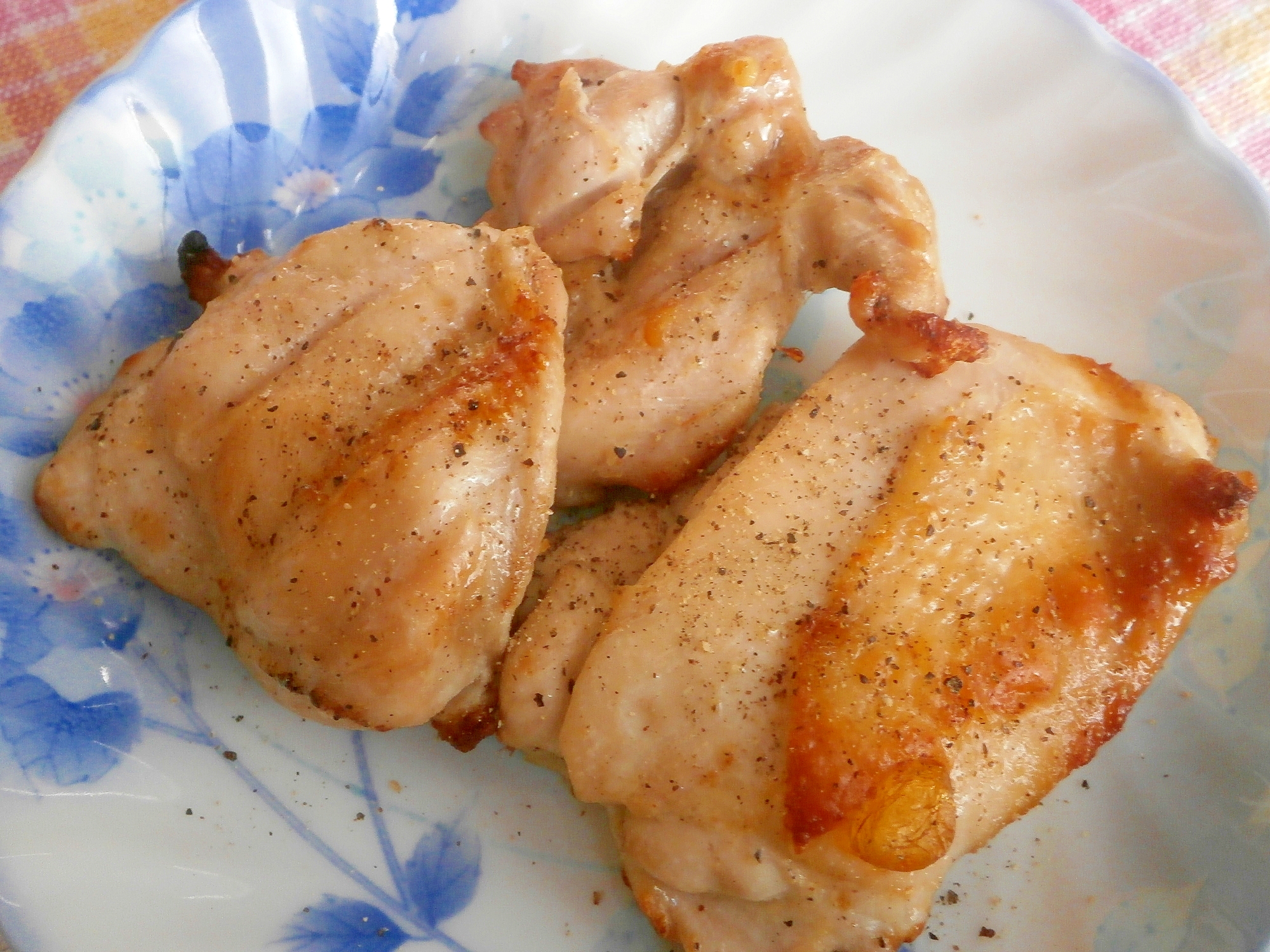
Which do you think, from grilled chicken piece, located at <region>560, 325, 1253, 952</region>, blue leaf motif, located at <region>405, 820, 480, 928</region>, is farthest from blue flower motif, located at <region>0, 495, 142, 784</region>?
grilled chicken piece, located at <region>560, 325, 1253, 952</region>

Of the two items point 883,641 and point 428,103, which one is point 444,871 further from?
point 428,103

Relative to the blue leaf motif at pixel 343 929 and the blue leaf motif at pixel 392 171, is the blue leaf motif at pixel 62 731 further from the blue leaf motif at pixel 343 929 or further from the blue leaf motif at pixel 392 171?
the blue leaf motif at pixel 392 171

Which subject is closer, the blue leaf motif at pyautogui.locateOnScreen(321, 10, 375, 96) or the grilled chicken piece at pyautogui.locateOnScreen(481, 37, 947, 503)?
the grilled chicken piece at pyautogui.locateOnScreen(481, 37, 947, 503)

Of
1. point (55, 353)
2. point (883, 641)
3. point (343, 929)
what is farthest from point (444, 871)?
point (55, 353)

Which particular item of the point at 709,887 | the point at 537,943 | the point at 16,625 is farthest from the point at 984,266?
the point at 16,625

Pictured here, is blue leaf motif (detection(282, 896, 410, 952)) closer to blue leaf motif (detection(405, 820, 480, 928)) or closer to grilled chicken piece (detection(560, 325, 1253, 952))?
blue leaf motif (detection(405, 820, 480, 928))
